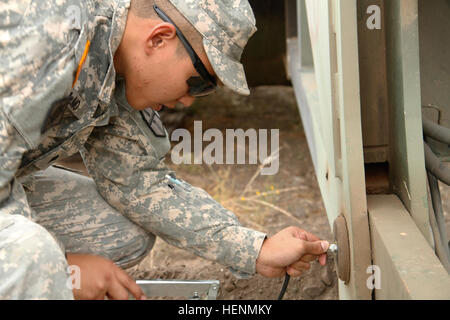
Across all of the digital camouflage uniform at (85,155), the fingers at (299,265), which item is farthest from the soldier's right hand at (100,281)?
the fingers at (299,265)

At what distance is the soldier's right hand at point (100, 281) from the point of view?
5.93 ft

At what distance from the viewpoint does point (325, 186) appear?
7.79 ft

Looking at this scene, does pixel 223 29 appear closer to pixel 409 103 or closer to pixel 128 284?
pixel 409 103

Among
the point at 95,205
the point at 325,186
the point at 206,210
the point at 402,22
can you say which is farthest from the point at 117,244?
the point at 402,22

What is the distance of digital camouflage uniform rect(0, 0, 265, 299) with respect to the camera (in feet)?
5.07

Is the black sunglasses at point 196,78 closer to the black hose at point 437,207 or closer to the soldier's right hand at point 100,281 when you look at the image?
the soldier's right hand at point 100,281

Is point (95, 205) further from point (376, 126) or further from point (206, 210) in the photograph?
point (376, 126)

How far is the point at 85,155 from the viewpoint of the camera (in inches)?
88.0

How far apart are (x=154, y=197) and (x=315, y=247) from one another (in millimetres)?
511

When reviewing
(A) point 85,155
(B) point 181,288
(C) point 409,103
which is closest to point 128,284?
(B) point 181,288

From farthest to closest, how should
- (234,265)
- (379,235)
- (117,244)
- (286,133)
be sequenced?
1. (286,133)
2. (117,244)
3. (234,265)
4. (379,235)

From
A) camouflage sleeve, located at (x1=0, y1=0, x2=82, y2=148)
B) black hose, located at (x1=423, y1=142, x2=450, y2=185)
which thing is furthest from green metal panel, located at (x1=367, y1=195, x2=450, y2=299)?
camouflage sleeve, located at (x1=0, y1=0, x2=82, y2=148)

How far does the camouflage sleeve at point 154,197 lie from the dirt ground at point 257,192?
0.60m

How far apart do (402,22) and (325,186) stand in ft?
2.62
